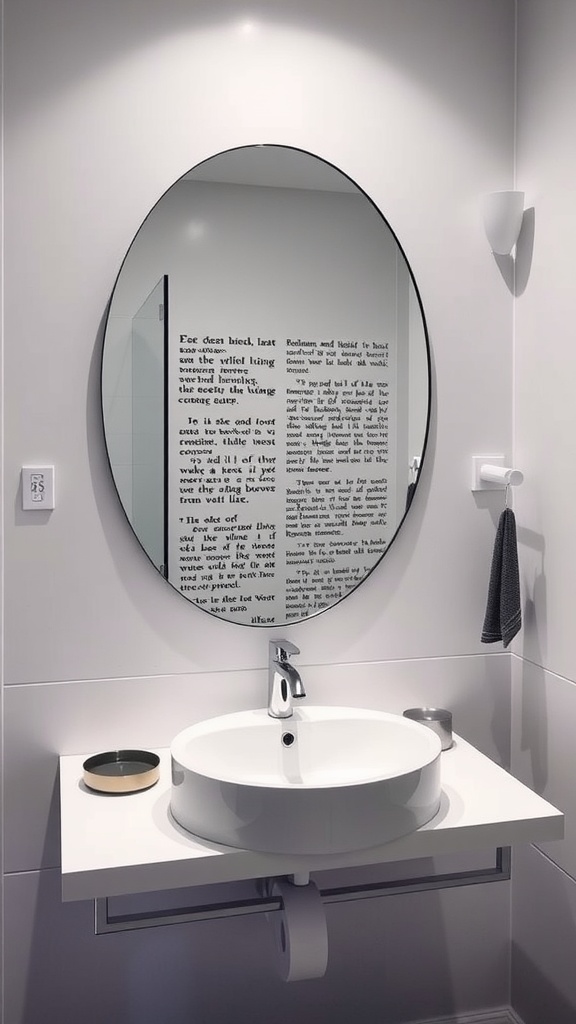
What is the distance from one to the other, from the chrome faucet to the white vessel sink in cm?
4

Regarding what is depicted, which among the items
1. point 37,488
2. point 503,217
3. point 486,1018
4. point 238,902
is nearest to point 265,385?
point 37,488

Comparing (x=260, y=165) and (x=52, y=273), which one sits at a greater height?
(x=260, y=165)

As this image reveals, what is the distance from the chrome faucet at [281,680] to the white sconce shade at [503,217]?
0.95m

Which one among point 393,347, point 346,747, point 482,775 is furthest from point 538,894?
point 393,347

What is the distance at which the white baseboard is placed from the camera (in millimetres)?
1933

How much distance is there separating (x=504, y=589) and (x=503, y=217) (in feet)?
2.52

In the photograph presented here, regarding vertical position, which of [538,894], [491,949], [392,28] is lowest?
[491,949]

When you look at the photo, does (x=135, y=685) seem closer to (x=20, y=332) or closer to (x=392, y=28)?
(x=20, y=332)

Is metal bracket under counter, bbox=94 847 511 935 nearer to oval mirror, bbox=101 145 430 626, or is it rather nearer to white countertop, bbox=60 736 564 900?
white countertop, bbox=60 736 564 900

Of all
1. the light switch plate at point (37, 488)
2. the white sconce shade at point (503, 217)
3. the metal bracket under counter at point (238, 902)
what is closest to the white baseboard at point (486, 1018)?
the metal bracket under counter at point (238, 902)

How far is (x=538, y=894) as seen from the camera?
6.08ft

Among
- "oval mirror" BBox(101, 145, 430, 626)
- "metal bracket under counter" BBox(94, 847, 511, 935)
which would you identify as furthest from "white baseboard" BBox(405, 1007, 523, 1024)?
"oval mirror" BBox(101, 145, 430, 626)

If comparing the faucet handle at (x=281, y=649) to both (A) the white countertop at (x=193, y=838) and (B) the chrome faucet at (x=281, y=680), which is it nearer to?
(B) the chrome faucet at (x=281, y=680)

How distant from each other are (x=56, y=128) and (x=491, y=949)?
1939mm
